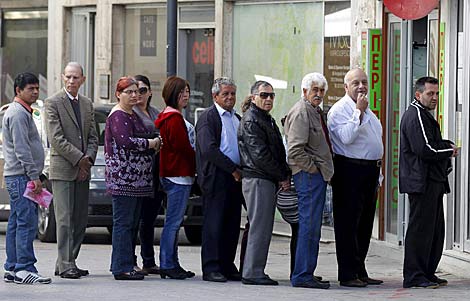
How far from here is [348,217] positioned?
1235 cm

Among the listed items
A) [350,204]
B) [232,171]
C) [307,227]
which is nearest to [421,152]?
[350,204]

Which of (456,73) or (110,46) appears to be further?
(110,46)

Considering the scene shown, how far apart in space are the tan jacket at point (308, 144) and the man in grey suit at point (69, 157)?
191cm

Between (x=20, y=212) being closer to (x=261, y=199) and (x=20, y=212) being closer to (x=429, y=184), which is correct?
(x=261, y=199)

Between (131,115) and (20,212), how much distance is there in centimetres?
132

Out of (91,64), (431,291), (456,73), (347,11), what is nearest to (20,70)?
(91,64)

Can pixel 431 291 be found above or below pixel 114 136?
below

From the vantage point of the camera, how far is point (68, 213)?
1259 cm

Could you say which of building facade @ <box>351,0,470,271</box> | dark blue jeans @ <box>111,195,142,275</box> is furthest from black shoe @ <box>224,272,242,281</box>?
building facade @ <box>351,0,470,271</box>

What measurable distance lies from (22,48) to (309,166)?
1344 centimetres

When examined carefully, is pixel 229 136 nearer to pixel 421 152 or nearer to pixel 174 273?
pixel 174 273

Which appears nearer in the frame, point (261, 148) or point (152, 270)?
point (261, 148)

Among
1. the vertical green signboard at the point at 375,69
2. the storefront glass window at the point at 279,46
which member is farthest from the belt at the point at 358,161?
the storefront glass window at the point at 279,46

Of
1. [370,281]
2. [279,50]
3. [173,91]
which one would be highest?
[279,50]
